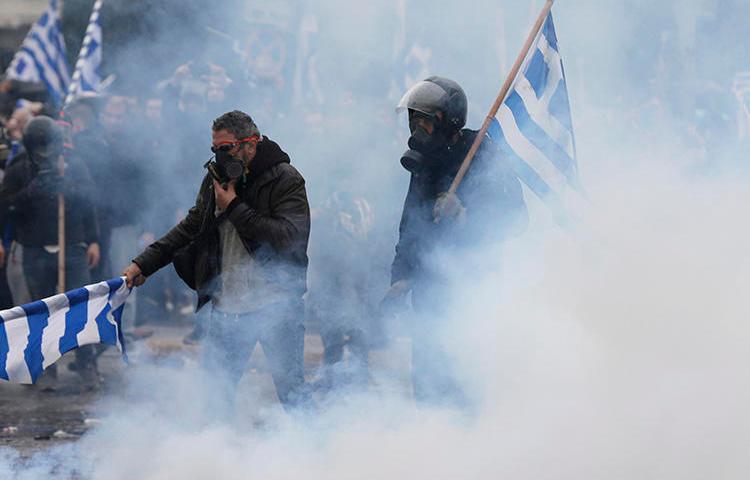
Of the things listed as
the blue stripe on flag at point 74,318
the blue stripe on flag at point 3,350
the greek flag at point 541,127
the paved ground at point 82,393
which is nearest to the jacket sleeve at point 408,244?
the greek flag at point 541,127

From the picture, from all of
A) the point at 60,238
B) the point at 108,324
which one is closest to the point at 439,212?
the point at 108,324

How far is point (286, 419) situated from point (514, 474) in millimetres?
1052

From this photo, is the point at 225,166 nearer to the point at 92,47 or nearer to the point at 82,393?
the point at 82,393

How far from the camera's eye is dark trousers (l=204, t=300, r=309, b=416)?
17.3ft

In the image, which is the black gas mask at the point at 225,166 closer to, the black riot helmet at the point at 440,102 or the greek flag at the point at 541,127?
the black riot helmet at the point at 440,102

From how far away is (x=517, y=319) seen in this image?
5.81 meters

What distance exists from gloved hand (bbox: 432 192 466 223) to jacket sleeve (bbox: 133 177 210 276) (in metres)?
0.97

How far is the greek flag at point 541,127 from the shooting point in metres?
5.60

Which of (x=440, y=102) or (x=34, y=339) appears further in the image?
(x=440, y=102)

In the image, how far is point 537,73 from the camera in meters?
5.68

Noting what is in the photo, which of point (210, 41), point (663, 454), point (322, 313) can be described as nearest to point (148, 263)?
point (663, 454)

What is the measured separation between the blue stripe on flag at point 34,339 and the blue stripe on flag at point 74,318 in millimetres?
129

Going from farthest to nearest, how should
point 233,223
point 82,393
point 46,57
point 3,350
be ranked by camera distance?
point 46,57
point 82,393
point 233,223
point 3,350

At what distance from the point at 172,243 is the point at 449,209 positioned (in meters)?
1.18
